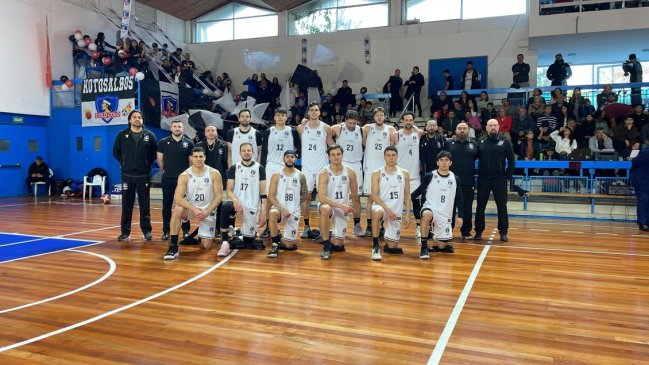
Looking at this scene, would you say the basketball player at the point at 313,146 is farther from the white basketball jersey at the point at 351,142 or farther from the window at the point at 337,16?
the window at the point at 337,16

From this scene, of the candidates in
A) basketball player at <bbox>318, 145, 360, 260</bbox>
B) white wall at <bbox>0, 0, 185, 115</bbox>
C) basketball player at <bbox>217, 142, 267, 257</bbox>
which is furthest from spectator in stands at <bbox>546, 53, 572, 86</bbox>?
white wall at <bbox>0, 0, 185, 115</bbox>

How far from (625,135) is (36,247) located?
38.1 ft

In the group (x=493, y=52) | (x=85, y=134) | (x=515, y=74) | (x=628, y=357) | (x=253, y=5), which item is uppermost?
(x=253, y=5)

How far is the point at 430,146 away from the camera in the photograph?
7.25 meters

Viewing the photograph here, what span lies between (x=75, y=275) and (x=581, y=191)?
950cm

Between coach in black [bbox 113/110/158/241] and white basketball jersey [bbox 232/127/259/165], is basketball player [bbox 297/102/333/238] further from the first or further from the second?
coach in black [bbox 113/110/158/241]

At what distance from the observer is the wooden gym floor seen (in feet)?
10.0

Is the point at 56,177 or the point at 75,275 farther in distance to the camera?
the point at 56,177

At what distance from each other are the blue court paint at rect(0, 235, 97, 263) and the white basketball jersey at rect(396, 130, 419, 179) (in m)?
4.49

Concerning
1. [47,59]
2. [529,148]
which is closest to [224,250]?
[529,148]

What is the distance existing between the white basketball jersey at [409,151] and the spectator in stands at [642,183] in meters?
4.29

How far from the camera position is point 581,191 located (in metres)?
10.4

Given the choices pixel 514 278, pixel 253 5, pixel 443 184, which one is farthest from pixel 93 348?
pixel 253 5

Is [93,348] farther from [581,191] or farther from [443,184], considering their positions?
[581,191]
